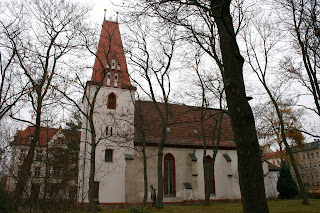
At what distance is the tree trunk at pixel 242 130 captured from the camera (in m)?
4.55

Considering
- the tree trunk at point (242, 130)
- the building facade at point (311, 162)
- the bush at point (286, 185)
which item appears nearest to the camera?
the tree trunk at point (242, 130)

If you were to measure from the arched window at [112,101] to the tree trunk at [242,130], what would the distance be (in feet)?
56.5

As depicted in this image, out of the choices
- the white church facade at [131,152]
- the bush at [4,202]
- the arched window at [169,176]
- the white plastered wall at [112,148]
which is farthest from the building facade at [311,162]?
the bush at [4,202]

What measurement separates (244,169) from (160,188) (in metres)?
12.2

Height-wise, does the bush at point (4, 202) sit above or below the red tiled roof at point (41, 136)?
below

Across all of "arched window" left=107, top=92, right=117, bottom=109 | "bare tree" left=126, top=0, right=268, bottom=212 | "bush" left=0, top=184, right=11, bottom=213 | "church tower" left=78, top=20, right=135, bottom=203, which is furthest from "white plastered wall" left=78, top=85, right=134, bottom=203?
"bare tree" left=126, top=0, right=268, bottom=212

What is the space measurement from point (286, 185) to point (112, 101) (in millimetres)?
17639

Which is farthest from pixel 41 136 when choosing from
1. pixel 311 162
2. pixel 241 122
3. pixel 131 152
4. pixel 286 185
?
pixel 311 162

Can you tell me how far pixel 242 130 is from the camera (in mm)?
4867

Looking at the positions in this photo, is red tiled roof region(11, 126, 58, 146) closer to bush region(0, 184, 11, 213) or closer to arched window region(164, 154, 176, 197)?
bush region(0, 184, 11, 213)

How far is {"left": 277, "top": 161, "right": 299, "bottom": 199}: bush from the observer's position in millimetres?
24125

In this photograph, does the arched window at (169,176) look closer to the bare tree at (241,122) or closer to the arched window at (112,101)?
the arched window at (112,101)

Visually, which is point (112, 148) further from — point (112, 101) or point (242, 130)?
point (242, 130)

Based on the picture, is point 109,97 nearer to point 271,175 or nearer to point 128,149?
point 128,149
